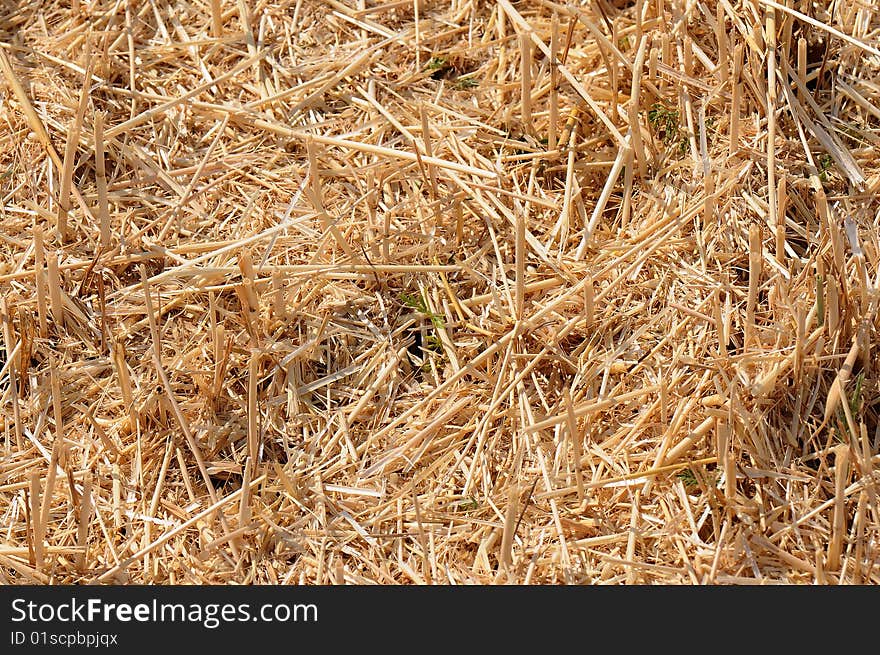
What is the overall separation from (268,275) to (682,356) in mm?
1133

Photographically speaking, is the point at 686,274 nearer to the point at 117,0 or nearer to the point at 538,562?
the point at 538,562

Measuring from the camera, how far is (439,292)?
10.1 ft

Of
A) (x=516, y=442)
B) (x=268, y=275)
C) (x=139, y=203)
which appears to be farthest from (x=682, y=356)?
(x=139, y=203)

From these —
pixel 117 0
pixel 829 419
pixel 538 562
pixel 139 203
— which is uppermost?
pixel 117 0

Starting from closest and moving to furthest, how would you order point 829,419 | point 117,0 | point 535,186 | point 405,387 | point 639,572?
point 639,572 → point 829,419 → point 405,387 → point 535,186 → point 117,0

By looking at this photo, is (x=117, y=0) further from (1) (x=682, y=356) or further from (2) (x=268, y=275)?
(1) (x=682, y=356)

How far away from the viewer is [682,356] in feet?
9.44

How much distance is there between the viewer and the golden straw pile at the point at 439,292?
2.66 meters

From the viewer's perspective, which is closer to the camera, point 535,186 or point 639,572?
point 639,572

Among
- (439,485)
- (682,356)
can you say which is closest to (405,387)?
(439,485)

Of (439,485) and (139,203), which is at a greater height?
(139,203)

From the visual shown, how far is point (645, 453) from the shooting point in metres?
2.77

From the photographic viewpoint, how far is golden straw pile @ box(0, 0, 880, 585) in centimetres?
266

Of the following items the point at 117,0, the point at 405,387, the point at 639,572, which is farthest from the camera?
the point at 117,0
